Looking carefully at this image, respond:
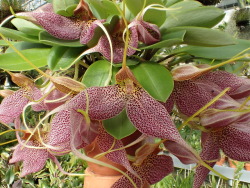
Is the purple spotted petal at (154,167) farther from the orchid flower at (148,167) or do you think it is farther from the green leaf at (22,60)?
the green leaf at (22,60)

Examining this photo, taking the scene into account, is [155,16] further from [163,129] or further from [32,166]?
[32,166]

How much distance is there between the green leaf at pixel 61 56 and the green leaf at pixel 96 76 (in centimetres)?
4

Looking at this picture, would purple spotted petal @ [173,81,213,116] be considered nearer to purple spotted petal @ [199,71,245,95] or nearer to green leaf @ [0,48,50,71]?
purple spotted petal @ [199,71,245,95]

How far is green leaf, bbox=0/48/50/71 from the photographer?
1.33 feet

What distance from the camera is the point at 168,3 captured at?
1.57 ft

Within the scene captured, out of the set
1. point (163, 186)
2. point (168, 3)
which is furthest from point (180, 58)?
point (163, 186)

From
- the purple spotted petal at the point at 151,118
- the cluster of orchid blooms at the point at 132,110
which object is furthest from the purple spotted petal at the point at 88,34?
the purple spotted petal at the point at 151,118

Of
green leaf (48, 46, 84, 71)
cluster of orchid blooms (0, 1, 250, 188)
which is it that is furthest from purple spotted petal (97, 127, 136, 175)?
green leaf (48, 46, 84, 71)

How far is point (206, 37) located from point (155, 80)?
8 centimetres

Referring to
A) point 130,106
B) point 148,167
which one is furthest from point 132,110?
point 148,167

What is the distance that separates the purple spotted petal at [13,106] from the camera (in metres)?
0.40

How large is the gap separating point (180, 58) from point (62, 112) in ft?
0.69

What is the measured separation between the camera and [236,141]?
1.19 feet

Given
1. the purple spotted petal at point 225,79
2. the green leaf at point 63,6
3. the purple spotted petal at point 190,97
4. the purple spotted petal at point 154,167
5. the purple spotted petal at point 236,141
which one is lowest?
the purple spotted petal at point 154,167
